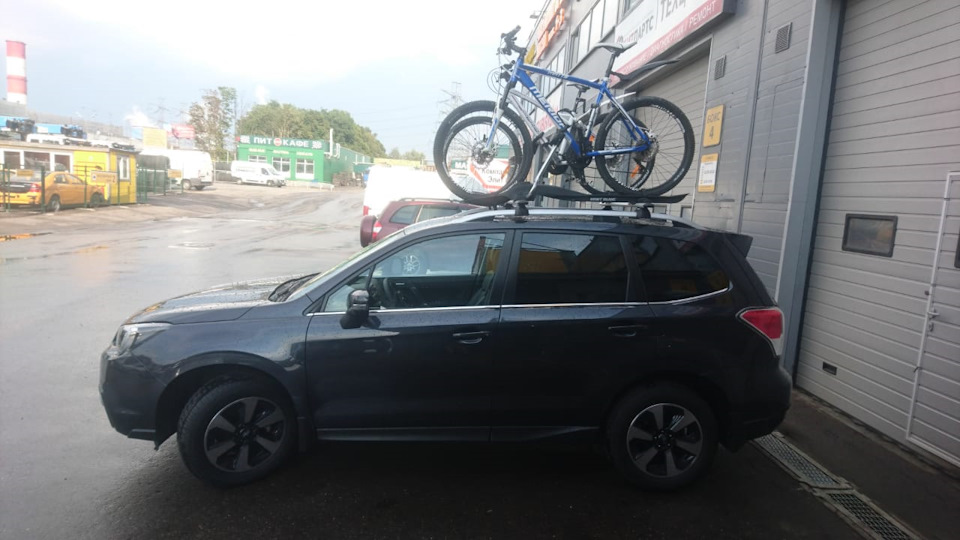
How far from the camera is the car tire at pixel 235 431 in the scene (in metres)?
3.43

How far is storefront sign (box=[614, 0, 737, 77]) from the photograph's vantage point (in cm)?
745

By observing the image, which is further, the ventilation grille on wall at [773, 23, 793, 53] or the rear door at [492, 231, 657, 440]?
the ventilation grille on wall at [773, 23, 793, 53]

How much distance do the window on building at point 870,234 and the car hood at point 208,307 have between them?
4835mm

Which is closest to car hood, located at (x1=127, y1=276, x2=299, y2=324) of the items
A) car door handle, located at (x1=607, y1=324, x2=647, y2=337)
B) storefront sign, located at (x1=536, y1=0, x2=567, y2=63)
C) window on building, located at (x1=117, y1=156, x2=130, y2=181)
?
car door handle, located at (x1=607, y1=324, x2=647, y2=337)

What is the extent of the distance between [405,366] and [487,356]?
1.62ft

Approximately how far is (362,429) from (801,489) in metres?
2.86

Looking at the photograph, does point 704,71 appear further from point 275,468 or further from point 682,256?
point 275,468

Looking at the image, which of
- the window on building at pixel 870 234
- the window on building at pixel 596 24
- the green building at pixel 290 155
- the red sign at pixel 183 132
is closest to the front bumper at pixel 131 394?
the window on building at pixel 870 234

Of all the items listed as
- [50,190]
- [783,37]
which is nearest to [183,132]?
[50,190]

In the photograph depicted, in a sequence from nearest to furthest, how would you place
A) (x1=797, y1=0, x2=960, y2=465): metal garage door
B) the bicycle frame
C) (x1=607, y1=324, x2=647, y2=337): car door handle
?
(x1=607, y1=324, x2=647, y2=337): car door handle, (x1=797, y1=0, x2=960, y2=465): metal garage door, the bicycle frame

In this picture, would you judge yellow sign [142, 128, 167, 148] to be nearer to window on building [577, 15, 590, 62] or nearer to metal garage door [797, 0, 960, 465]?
window on building [577, 15, 590, 62]

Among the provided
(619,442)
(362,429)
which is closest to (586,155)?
(619,442)

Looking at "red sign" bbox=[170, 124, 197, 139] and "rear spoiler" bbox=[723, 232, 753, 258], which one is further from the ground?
"red sign" bbox=[170, 124, 197, 139]

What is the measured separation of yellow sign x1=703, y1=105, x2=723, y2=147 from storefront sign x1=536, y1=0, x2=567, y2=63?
535 inches
